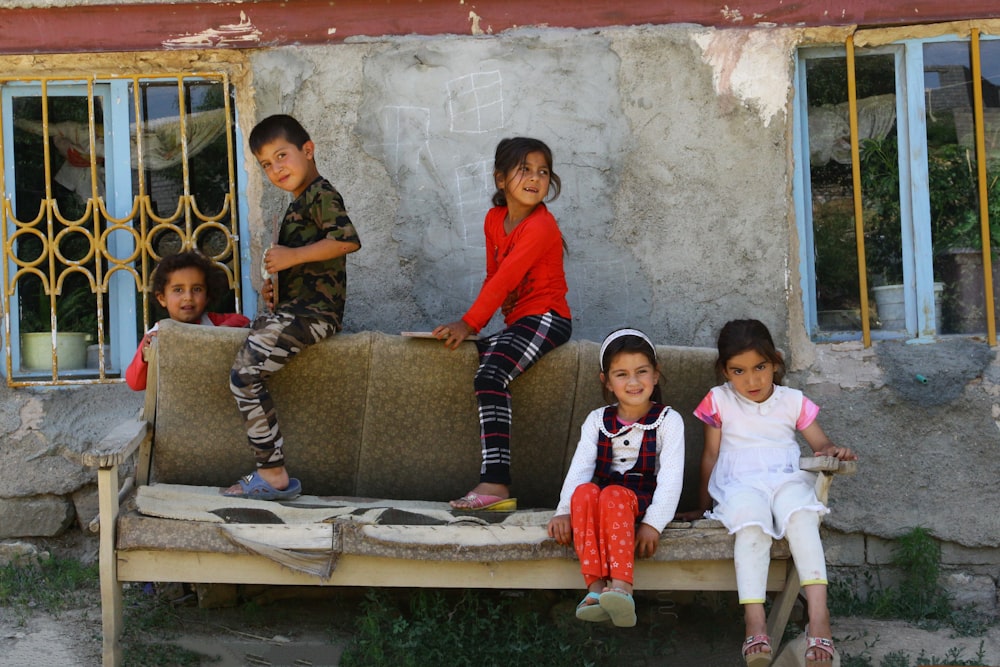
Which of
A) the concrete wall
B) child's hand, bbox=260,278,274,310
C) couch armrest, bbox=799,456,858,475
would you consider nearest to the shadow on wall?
the concrete wall

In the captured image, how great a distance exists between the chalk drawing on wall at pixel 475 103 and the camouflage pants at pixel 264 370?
3.72 ft

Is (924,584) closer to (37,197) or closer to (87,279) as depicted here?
(87,279)

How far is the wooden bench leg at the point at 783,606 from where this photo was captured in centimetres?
317

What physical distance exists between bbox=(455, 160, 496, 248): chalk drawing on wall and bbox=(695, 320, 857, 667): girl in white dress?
3.99ft

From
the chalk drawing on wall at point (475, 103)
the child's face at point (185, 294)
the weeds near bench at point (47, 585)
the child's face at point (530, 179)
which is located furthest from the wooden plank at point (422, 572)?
the chalk drawing on wall at point (475, 103)

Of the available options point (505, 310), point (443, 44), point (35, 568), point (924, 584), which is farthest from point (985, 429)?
point (35, 568)

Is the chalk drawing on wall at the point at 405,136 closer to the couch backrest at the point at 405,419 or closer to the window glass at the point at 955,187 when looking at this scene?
the couch backrest at the point at 405,419

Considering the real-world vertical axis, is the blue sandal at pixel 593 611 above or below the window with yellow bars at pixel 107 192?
below

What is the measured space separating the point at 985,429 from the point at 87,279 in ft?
12.1

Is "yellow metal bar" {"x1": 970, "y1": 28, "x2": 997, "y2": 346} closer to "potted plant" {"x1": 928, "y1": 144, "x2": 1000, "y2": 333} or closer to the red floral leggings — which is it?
"potted plant" {"x1": 928, "y1": 144, "x2": 1000, "y2": 333}

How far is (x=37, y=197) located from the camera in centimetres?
437

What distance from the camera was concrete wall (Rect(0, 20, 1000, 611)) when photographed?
4223 millimetres

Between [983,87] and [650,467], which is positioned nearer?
[650,467]

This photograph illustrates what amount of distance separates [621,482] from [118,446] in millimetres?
1598
